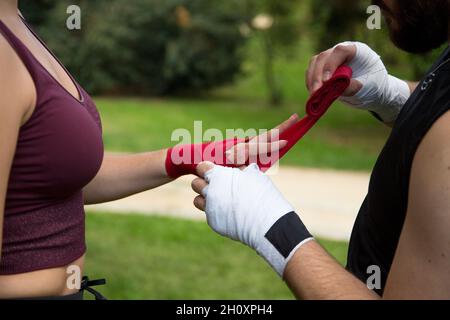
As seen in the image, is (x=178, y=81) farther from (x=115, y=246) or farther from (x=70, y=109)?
(x=70, y=109)

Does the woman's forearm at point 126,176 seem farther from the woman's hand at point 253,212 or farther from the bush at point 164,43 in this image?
the bush at point 164,43

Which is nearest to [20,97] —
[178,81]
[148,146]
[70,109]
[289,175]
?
[70,109]

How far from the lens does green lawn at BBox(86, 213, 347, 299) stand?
512cm

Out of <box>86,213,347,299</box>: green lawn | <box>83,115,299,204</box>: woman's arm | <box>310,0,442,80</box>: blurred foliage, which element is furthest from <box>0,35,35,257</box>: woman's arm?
<box>310,0,442,80</box>: blurred foliage

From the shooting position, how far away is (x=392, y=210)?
67.2 inches

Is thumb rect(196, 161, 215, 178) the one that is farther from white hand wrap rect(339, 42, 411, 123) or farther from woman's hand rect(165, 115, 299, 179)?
white hand wrap rect(339, 42, 411, 123)

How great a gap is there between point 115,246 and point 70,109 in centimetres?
463

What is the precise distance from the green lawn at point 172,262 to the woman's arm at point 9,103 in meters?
3.50

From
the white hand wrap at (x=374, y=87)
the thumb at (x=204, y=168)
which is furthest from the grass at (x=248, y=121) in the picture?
the thumb at (x=204, y=168)

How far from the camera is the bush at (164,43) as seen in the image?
18.3 meters

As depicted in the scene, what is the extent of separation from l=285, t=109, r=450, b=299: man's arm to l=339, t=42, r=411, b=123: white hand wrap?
85 centimetres

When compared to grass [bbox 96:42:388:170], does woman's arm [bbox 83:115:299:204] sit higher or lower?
higher

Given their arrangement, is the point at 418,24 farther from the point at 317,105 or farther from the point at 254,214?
the point at 254,214

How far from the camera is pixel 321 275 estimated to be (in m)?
1.54
